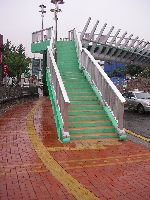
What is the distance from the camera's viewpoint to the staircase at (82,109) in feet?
33.2

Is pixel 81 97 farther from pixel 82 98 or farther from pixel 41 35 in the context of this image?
pixel 41 35

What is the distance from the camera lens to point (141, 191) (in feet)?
19.2

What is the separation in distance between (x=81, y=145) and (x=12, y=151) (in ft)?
6.93

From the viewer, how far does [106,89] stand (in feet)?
37.6

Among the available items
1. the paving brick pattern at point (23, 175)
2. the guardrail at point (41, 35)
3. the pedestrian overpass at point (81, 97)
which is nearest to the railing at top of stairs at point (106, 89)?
the pedestrian overpass at point (81, 97)

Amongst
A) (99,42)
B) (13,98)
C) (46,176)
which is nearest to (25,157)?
(46,176)

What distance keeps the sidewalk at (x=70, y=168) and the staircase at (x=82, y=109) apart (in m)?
0.58

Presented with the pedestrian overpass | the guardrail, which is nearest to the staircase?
the pedestrian overpass

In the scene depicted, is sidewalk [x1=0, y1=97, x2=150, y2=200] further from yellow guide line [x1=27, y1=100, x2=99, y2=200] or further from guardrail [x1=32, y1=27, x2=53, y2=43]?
guardrail [x1=32, y1=27, x2=53, y2=43]

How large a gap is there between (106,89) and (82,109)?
4.03ft

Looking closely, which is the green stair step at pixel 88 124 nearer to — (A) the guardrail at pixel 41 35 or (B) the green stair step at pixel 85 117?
(B) the green stair step at pixel 85 117

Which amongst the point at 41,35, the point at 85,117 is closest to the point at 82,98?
the point at 85,117

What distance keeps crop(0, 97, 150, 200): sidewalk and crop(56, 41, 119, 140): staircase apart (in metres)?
0.58

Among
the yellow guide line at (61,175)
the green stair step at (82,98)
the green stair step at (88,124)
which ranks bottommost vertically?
the yellow guide line at (61,175)
